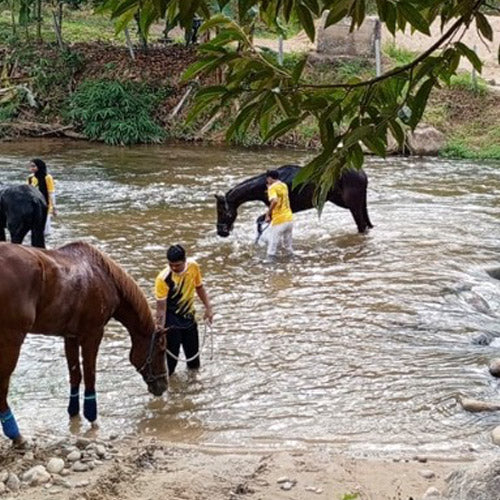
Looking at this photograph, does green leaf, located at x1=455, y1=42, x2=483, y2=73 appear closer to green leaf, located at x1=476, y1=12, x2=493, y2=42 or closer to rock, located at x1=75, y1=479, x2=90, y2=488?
green leaf, located at x1=476, y1=12, x2=493, y2=42

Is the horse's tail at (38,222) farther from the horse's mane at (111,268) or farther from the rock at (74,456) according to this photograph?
the rock at (74,456)

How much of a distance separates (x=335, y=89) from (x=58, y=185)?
16.1 meters

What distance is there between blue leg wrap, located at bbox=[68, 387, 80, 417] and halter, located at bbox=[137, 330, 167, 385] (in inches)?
23.4

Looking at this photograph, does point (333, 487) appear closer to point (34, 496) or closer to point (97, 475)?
point (97, 475)

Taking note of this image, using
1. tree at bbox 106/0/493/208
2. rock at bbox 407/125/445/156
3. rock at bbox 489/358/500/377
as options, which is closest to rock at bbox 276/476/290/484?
rock at bbox 489/358/500/377

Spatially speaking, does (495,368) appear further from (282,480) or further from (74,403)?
(74,403)

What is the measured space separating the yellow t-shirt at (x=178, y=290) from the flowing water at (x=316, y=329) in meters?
0.70

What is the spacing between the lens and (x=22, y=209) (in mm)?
11359

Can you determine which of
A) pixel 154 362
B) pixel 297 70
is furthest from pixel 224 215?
pixel 297 70

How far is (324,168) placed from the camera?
258cm

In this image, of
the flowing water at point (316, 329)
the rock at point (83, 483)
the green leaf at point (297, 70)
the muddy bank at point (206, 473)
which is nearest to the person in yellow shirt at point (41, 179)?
the flowing water at point (316, 329)

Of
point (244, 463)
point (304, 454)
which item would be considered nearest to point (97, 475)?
point (244, 463)

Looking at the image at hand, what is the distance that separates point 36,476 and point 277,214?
23.5 feet

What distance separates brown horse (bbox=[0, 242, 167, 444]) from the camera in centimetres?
580
